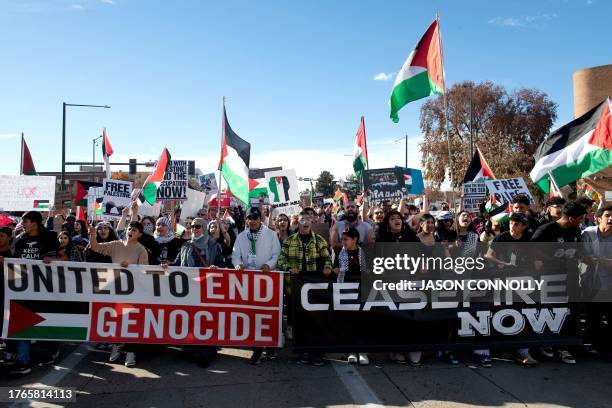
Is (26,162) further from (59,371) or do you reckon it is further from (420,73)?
(420,73)

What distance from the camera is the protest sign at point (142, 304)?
5293 millimetres

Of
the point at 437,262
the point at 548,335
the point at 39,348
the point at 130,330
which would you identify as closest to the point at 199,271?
the point at 130,330

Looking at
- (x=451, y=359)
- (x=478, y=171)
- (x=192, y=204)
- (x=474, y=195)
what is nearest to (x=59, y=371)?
(x=451, y=359)

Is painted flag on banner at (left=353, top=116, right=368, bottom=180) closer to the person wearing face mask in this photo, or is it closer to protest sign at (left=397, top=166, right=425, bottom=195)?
protest sign at (left=397, top=166, right=425, bottom=195)

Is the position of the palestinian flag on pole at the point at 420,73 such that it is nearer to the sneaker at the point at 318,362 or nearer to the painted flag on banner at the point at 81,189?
the sneaker at the point at 318,362

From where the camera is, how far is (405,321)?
5301mm

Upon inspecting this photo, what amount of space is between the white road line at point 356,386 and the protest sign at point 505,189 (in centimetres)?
644

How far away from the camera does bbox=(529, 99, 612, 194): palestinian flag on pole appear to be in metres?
6.26

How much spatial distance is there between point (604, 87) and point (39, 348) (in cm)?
3777

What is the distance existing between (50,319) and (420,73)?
7.07 meters

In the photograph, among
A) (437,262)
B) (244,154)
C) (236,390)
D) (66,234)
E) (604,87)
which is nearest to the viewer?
(236,390)

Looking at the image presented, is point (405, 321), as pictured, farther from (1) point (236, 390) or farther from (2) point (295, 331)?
(1) point (236, 390)

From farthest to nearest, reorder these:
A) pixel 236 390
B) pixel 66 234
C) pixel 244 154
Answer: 1. pixel 244 154
2. pixel 66 234
3. pixel 236 390

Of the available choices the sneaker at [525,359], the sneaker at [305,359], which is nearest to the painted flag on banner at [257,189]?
the sneaker at [305,359]
